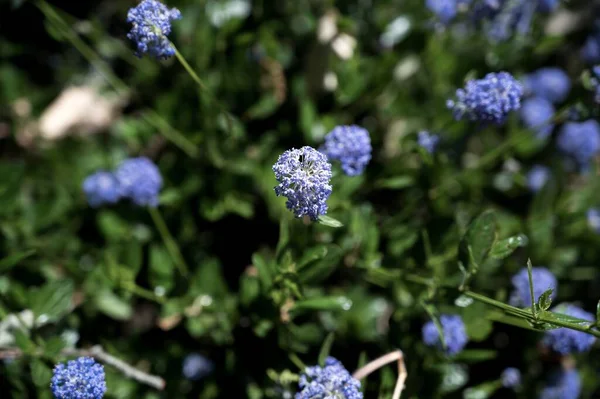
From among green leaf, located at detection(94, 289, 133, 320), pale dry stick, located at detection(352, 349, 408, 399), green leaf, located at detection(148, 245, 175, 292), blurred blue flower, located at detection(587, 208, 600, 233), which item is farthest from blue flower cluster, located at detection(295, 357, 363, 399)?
blurred blue flower, located at detection(587, 208, 600, 233)

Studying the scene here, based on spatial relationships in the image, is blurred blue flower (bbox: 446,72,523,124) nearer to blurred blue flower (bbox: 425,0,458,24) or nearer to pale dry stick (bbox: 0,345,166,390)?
blurred blue flower (bbox: 425,0,458,24)

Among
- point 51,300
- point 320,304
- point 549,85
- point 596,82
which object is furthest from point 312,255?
point 549,85

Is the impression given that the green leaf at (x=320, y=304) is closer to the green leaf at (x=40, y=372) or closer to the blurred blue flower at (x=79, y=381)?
the blurred blue flower at (x=79, y=381)

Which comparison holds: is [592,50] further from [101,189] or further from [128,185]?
[101,189]

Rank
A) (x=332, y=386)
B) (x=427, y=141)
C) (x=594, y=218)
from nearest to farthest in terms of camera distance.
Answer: (x=332, y=386) → (x=427, y=141) → (x=594, y=218)

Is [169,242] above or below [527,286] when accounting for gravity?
above

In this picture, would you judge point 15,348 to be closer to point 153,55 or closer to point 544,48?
point 153,55

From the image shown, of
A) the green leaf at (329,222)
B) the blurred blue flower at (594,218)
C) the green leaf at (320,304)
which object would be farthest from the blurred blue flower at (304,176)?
the blurred blue flower at (594,218)
